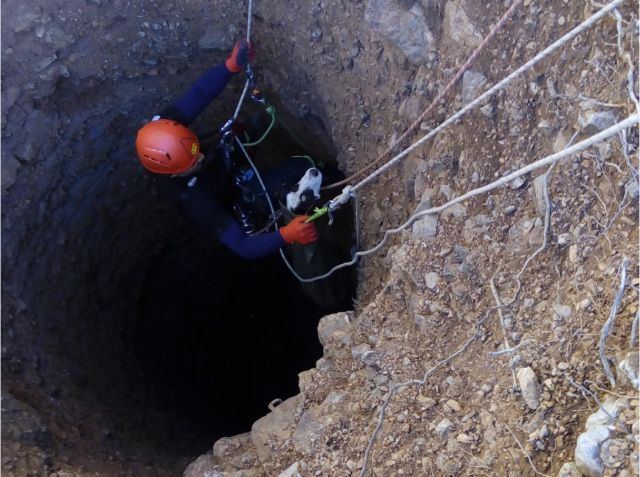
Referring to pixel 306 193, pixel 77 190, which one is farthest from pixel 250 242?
pixel 77 190

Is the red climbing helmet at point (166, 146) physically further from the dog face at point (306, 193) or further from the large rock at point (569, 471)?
the large rock at point (569, 471)

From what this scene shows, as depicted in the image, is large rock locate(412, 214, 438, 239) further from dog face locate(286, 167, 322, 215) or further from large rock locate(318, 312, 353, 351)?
dog face locate(286, 167, 322, 215)

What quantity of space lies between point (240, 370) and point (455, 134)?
14.4 ft

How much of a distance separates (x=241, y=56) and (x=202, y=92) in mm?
359

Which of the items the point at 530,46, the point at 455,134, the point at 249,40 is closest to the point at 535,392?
the point at 455,134

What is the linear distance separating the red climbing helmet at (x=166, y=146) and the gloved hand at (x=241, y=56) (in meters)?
0.51

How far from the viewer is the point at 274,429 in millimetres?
2830

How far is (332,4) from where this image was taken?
3.45 meters

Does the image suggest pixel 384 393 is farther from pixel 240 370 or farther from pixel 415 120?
pixel 240 370

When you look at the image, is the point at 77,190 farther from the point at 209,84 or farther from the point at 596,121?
the point at 596,121

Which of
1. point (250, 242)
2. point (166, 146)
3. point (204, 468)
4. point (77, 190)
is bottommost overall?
point (204, 468)

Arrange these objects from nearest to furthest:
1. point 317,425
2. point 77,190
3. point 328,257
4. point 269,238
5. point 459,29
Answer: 1. point 317,425
2. point 459,29
3. point 269,238
4. point 328,257
5. point 77,190

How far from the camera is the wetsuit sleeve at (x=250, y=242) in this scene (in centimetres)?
365

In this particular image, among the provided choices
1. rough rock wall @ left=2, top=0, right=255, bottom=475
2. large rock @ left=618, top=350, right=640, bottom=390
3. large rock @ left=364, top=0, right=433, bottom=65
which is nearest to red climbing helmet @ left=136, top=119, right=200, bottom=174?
rough rock wall @ left=2, top=0, right=255, bottom=475
